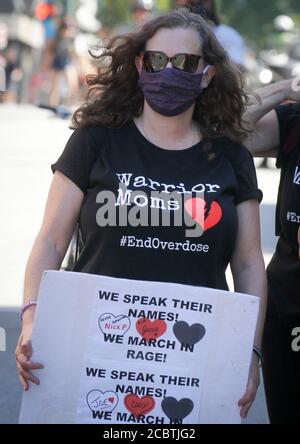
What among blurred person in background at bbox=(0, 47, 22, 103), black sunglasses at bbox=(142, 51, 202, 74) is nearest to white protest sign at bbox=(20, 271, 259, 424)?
black sunglasses at bbox=(142, 51, 202, 74)

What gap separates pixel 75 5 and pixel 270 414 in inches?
2158

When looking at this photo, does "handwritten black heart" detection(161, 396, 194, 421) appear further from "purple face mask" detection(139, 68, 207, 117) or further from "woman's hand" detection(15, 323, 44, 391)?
"purple face mask" detection(139, 68, 207, 117)

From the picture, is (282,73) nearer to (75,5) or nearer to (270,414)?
(270,414)

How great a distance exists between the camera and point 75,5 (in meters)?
58.0

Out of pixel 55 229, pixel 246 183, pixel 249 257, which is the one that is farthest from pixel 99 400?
pixel 246 183

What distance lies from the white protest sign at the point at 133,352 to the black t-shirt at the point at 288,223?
0.86 m

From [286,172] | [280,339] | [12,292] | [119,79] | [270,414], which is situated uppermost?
[119,79]

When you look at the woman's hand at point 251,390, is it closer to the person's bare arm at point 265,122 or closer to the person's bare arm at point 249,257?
the person's bare arm at point 249,257

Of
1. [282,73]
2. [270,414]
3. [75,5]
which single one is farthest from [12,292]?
[75,5]

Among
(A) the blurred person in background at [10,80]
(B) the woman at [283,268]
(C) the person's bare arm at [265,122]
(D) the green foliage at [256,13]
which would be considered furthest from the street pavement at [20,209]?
(D) the green foliage at [256,13]

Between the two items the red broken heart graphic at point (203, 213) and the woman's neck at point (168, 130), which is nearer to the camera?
the red broken heart graphic at point (203, 213)

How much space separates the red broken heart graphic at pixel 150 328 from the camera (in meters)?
3.50

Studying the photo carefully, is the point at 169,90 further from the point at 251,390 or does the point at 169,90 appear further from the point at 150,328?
the point at 251,390

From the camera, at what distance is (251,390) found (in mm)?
3564
